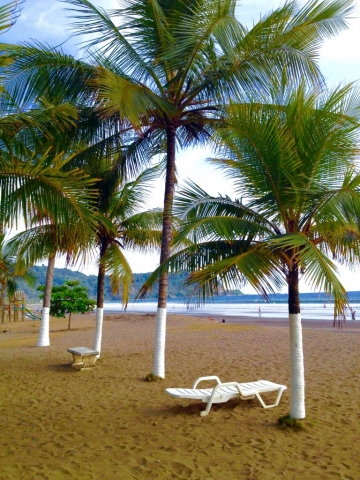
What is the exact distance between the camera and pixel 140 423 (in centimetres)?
554

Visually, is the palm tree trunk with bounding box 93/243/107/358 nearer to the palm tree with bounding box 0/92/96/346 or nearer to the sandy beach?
the sandy beach

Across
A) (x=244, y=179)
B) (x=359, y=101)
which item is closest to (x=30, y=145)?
(x=244, y=179)

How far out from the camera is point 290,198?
5340 millimetres

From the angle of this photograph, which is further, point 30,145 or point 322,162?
point 30,145

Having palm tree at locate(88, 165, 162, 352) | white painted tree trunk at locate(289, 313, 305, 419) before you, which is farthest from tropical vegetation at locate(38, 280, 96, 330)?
white painted tree trunk at locate(289, 313, 305, 419)

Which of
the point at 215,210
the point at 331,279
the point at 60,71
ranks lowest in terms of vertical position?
the point at 331,279

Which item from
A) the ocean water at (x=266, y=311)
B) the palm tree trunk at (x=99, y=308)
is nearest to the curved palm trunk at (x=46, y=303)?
the palm tree trunk at (x=99, y=308)

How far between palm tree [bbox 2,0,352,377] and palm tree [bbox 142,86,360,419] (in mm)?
1461

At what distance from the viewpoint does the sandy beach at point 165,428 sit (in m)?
4.16

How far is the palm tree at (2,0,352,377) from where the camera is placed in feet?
22.3

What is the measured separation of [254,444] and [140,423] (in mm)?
1579

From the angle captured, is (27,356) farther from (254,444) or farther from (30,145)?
(254,444)

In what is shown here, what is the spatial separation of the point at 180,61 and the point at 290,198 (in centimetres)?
368

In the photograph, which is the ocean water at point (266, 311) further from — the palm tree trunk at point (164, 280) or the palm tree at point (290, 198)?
the palm tree at point (290, 198)
